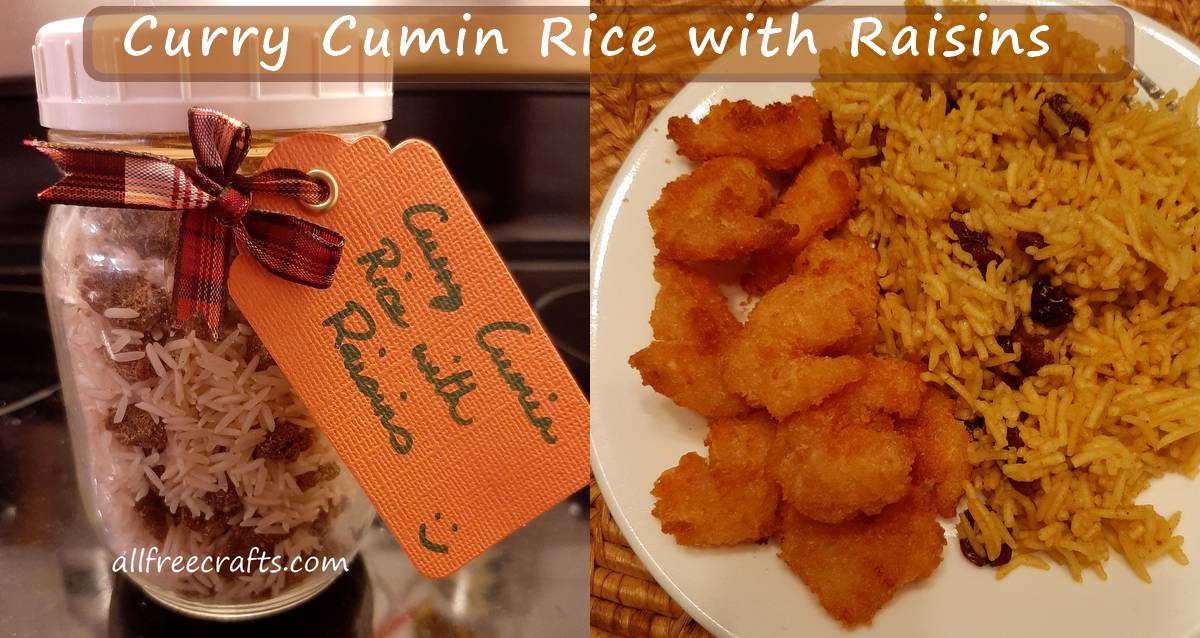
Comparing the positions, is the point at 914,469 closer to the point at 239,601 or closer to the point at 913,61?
the point at 913,61

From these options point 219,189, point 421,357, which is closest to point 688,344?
point 421,357

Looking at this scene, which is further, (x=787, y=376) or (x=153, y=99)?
(x=787, y=376)

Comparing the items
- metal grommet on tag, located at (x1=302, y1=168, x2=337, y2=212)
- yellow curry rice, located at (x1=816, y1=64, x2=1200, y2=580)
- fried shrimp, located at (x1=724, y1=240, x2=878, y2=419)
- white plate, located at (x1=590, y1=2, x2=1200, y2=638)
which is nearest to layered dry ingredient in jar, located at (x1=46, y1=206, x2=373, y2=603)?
metal grommet on tag, located at (x1=302, y1=168, x2=337, y2=212)

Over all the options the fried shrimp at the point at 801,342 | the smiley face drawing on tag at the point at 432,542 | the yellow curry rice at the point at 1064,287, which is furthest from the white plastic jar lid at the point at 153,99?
the yellow curry rice at the point at 1064,287

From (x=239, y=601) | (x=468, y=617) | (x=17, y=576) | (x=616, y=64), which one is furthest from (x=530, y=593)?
(x=616, y=64)

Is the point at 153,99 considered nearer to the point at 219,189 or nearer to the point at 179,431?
the point at 219,189

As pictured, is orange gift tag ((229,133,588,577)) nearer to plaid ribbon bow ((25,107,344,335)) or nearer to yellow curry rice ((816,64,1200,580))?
plaid ribbon bow ((25,107,344,335))
